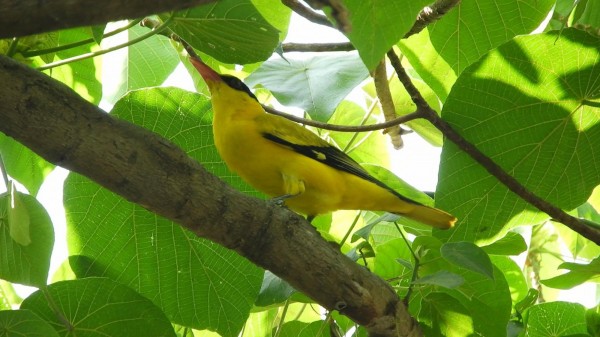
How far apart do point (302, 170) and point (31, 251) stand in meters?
1.22

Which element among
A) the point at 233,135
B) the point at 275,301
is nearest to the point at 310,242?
the point at 275,301

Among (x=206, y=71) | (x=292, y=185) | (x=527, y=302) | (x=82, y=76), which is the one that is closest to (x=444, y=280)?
(x=527, y=302)

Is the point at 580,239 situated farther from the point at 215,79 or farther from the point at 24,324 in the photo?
the point at 24,324

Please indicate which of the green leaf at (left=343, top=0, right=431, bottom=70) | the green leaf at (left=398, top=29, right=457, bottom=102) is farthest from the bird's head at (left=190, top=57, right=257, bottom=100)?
the green leaf at (left=343, top=0, right=431, bottom=70)

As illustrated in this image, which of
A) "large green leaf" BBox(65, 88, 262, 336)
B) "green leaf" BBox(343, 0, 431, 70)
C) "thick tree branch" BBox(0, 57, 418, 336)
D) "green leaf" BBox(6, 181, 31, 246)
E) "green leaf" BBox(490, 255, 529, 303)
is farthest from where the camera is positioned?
"green leaf" BBox(490, 255, 529, 303)

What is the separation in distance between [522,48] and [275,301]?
3.71ft

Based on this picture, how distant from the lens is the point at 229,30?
242 cm

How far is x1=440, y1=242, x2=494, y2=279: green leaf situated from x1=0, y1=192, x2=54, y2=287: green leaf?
3.72ft

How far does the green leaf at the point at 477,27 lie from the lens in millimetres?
2545

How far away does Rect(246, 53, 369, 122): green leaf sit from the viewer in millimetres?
2607

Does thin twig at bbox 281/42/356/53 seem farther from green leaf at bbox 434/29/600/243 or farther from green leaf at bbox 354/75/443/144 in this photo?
green leaf at bbox 434/29/600/243

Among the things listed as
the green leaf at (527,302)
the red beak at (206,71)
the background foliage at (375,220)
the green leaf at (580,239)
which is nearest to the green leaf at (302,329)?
the background foliage at (375,220)

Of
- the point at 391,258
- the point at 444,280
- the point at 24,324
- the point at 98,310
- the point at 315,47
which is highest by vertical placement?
the point at 315,47

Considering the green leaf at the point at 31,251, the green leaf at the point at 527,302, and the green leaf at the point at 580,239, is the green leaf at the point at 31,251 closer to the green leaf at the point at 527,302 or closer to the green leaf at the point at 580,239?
the green leaf at the point at 527,302
